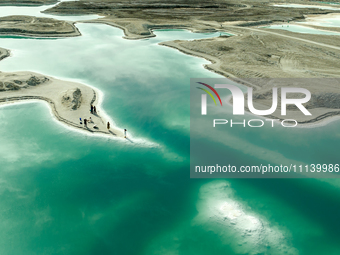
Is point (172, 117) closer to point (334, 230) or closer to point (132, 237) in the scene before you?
point (132, 237)

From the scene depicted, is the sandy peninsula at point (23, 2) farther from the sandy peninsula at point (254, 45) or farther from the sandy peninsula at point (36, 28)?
the sandy peninsula at point (36, 28)

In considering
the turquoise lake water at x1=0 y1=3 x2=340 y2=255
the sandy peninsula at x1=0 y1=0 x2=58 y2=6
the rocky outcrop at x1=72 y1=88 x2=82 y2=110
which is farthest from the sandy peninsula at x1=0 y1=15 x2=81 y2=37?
the sandy peninsula at x1=0 y1=0 x2=58 y2=6

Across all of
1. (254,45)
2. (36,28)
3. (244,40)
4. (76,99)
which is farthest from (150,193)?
(36,28)

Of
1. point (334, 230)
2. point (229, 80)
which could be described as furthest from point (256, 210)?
point (229, 80)

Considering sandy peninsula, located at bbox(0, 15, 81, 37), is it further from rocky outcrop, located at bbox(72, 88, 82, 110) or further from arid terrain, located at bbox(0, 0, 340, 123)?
rocky outcrop, located at bbox(72, 88, 82, 110)

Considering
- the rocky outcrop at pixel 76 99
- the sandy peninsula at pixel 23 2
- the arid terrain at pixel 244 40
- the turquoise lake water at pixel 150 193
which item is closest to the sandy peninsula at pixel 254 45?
the arid terrain at pixel 244 40

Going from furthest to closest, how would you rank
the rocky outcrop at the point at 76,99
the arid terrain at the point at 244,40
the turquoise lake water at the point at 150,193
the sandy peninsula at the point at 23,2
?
the sandy peninsula at the point at 23,2, the arid terrain at the point at 244,40, the rocky outcrop at the point at 76,99, the turquoise lake water at the point at 150,193
